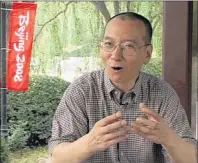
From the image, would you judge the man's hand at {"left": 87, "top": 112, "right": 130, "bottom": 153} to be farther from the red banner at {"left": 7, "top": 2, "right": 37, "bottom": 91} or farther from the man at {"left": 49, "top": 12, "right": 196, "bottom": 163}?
the red banner at {"left": 7, "top": 2, "right": 37, "bottom": 91}

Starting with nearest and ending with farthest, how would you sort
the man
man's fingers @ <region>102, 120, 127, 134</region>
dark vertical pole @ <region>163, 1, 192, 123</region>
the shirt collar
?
man's fingers @ <region>102, 120, 127, 134</region>, the man, the shirt collar, dark vertical pole @ <region>163, 1, 192, 123</region>

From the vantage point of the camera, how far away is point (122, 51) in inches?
56.2

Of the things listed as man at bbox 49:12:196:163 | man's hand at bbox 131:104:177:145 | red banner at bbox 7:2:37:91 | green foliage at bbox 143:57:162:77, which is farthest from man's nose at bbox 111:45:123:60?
red banner at bbox 7:2:37:91

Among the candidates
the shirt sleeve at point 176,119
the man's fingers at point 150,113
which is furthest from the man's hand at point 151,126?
the shirt sleeve at point 176,119

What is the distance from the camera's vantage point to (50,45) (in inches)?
92.0

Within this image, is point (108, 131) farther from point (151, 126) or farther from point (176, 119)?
point (176, 119)

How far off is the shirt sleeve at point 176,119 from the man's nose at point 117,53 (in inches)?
10.5

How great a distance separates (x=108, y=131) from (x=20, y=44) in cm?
128

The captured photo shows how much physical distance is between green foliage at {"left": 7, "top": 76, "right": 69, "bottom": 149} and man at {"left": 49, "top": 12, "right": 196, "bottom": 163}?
815 mm

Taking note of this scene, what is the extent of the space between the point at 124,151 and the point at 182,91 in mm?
812

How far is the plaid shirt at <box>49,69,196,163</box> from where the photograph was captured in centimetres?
144

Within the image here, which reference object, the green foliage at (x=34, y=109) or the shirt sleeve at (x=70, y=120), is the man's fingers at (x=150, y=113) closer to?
the shirt sleeve at (x=70, y=120)

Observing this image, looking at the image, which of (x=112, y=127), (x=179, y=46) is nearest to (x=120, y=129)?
(x=112, y=127)

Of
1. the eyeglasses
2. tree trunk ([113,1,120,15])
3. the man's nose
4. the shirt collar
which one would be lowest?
the shirt collar
